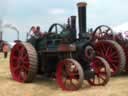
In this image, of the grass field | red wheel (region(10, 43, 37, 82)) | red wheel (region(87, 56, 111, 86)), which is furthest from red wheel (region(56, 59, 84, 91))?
red wheel (region(10, 43, 37, 82))

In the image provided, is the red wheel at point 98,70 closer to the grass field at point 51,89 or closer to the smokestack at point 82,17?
the grass field at point 51,89

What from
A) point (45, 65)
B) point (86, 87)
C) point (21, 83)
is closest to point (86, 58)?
point (86, 87)

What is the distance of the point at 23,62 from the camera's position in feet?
44.2

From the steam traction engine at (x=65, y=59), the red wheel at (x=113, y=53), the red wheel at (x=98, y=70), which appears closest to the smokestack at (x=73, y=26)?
the steam traction engine at (x=65, y=59)

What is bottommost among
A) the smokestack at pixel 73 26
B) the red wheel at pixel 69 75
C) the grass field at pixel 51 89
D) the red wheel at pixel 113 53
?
the grass field at pixel 51 89

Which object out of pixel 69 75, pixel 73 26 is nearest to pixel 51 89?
pixel 69 75

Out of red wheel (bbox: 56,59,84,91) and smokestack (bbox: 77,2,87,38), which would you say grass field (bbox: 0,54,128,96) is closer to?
red wheel (bbox: 56,59,84,91)

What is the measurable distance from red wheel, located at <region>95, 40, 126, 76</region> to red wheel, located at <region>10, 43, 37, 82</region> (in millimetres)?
3170

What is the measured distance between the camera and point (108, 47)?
14797mm

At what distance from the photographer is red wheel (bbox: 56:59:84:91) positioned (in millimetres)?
11166

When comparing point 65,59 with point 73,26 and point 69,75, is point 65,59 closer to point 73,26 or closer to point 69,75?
point 69,75

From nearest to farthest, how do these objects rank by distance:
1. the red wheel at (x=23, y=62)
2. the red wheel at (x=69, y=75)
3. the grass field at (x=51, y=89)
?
the grass field at (x=51, y=89), the red wheel at (x=69, y=75), the red wheel at (x=23, y=62)

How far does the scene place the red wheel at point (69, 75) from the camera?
11.2 m

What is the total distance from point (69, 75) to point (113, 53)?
3.54 meters
